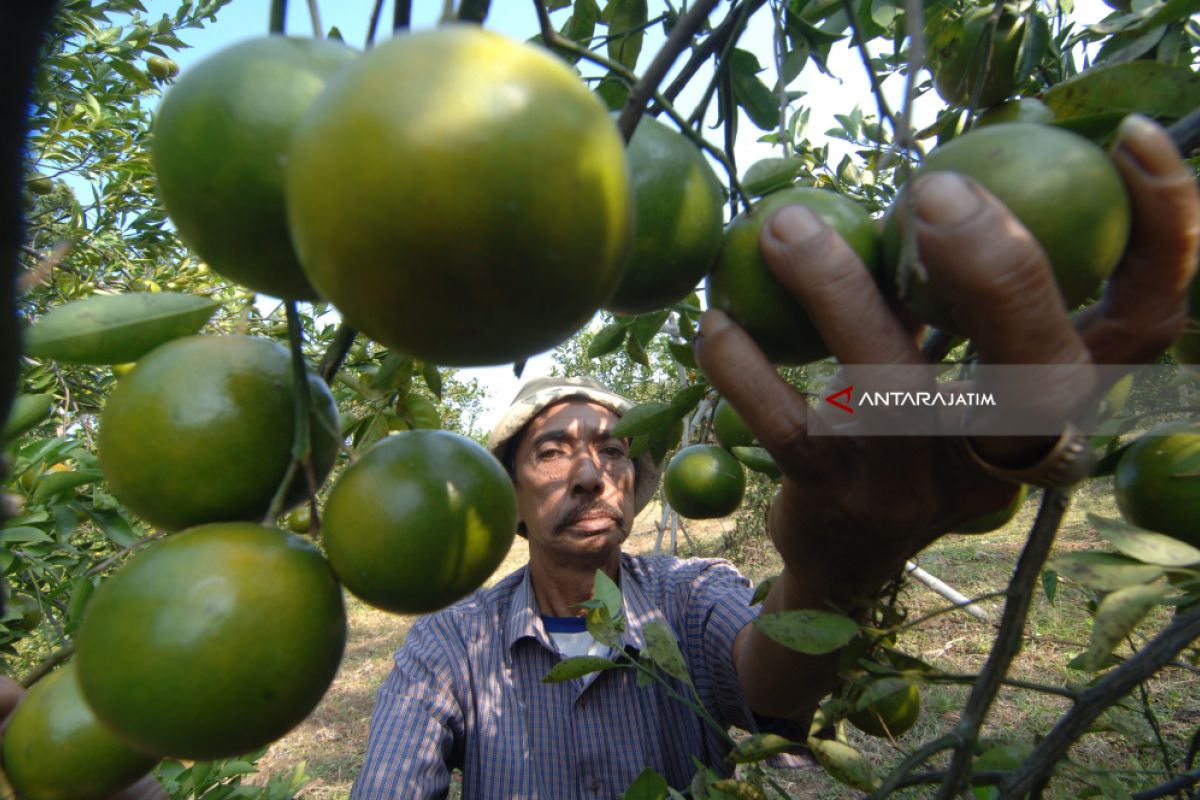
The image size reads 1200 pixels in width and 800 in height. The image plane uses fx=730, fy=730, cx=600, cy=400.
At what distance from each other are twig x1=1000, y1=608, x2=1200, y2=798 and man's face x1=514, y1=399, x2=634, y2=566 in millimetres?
2024

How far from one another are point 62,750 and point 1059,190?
1.25m

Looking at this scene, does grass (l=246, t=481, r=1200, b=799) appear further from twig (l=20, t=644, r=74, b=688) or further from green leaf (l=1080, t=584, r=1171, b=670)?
twig (l=20, t=644, r=74, b=688)

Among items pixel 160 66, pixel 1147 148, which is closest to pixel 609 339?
pixel 1147 148

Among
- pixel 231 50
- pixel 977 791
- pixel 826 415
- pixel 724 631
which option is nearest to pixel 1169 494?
pixel 826 415

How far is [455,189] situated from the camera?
0.46 metres

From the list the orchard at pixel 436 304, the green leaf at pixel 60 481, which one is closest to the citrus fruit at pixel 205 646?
the orchard at pixel 436 304

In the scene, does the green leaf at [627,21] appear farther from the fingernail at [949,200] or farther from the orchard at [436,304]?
the fingernail at [949,200]

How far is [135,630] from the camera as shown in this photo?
2.18ft

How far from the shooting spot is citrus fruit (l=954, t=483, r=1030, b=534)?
1.17 meters

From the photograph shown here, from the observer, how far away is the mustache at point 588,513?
2.91 metres

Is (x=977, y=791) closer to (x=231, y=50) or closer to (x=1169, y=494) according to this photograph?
(x=1169, y=494)

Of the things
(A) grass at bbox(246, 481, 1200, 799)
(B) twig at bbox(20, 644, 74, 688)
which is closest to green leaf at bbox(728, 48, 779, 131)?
(A) grass at bbox(246, 481, 1200, 799)

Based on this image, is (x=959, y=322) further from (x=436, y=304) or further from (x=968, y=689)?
(x=968, y=689)

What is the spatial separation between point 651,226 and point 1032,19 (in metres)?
0.85
